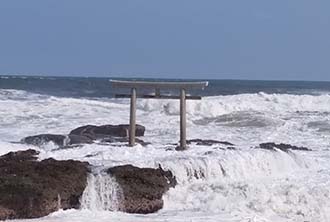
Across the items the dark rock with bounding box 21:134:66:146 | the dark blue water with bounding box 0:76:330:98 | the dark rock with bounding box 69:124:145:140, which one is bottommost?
the dark rock with bounding box 21:134:66:146

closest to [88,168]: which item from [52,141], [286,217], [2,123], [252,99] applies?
[286,217]

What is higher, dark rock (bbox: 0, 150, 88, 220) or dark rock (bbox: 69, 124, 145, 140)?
dark rock (bbox: 69, 124, 145, 140)

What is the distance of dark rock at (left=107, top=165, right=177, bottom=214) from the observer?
31.2ft

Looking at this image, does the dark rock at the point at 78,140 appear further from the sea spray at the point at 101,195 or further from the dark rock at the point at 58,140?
the sea spray at the point at 101,195

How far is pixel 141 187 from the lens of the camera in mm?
9773

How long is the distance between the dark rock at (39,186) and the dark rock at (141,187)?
0.55 meters

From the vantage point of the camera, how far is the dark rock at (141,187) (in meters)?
9.51

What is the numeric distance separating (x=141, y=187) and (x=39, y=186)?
4.95ft

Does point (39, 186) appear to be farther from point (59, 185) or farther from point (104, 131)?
point (104, 131)

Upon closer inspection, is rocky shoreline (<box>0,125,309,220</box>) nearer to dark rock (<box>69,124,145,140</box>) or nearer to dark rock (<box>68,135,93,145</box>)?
dark rock (<box>68,135,93,145</box>)

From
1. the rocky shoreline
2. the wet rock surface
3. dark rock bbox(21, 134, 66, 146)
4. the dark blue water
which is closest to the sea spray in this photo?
the rocky shoreline

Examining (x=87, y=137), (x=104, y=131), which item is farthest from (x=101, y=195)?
(x=104, y=131)

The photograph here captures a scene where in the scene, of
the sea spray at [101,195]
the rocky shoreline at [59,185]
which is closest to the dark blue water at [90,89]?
the rocky shoreline at [59,185]

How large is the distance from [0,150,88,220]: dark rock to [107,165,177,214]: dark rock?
0.55m
